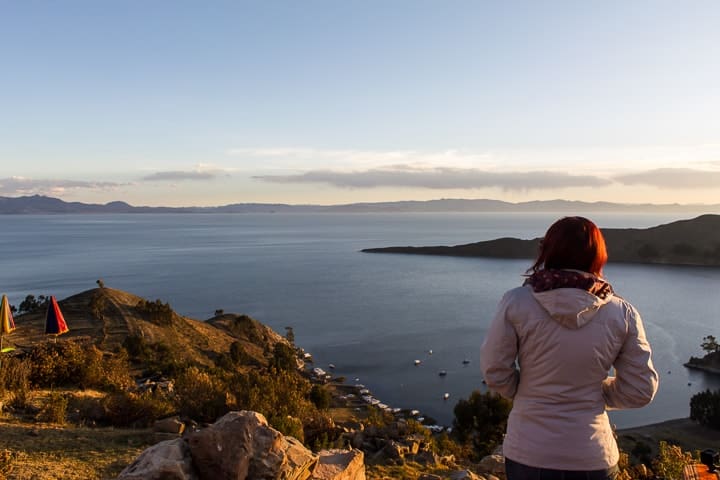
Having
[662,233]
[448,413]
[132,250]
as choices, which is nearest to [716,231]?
[662,233]

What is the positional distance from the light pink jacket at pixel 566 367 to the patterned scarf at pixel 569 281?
0.04m

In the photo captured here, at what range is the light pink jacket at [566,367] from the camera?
226 cm

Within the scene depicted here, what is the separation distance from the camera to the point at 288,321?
5759cm

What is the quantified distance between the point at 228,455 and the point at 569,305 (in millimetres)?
3658

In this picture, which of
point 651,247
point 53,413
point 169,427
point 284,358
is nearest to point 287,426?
point 169,427

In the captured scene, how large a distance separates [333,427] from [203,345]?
980 inches

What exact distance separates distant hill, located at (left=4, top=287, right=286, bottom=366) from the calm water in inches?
387

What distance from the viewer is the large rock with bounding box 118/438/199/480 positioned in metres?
4.36

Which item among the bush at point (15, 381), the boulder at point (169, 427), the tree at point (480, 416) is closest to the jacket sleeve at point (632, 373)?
the boulder at point (169, 427)

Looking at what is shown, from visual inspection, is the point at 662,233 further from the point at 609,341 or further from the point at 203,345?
the point at 609,341

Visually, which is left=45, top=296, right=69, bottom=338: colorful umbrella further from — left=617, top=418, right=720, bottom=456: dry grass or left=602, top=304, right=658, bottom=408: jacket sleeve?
left=617, top=418, right=720, bottom=456: dry grass

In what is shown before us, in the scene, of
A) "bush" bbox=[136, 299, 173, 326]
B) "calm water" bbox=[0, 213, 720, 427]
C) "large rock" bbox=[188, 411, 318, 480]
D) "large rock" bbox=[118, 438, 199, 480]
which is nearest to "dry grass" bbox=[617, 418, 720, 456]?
"calm water" bbox=[0, 213, 720, 427]

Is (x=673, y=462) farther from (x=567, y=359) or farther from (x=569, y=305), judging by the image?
(x=569, y=305)

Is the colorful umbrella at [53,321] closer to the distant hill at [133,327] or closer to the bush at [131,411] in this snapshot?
the bush at [131,411]
